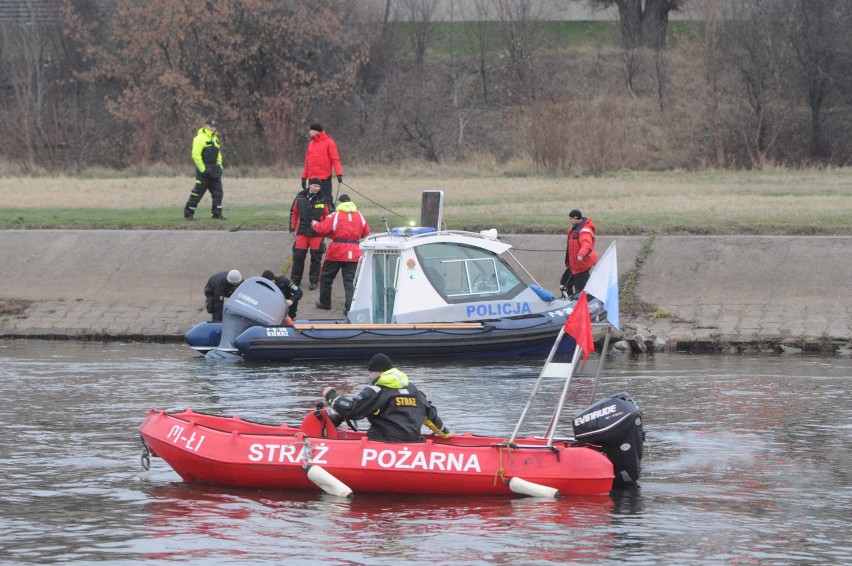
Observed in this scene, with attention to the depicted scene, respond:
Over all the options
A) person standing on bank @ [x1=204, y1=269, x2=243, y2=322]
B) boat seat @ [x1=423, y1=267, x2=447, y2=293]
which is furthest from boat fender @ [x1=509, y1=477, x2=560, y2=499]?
person standing on bank @ [x1=204, y1=269, x2=243, y2=322]

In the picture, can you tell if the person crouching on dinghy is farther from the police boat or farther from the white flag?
the police boat

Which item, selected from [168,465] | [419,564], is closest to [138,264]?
[168,465]

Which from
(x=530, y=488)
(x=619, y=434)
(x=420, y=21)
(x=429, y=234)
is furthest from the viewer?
(x=420, y=21)

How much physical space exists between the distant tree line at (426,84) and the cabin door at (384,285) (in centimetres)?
1945

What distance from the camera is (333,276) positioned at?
20.7 metres

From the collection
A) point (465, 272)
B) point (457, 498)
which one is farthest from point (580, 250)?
point (457, 498)

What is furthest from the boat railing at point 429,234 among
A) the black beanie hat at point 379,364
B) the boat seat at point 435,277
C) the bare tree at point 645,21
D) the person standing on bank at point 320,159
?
the bare tree at point 645,21

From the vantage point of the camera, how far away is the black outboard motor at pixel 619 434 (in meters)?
10.6

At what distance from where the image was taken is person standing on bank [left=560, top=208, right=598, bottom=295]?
19750 mm

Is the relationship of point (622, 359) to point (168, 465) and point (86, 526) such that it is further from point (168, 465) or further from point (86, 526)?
point (86, 526)

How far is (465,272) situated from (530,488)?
8.05 metres

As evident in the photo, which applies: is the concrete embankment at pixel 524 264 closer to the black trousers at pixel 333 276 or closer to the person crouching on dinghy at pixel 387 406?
the black trousers at pixel 333 276

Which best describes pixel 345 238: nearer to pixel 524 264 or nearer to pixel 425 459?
pixel 524 264

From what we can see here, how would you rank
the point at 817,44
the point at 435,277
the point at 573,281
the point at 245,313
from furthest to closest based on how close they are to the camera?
the point at 817,44 → the point at 573,281 → the point at 435,277 → the point at 245,313
